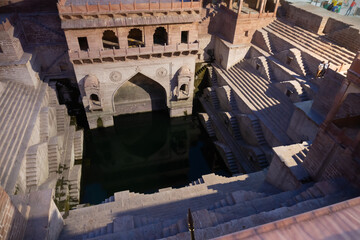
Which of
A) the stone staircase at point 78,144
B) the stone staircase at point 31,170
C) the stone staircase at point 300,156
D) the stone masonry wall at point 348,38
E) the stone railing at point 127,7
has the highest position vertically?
the stone railing at point 127,7

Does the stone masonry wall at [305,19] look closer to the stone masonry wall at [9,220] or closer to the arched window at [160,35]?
the arched window at [160,35]

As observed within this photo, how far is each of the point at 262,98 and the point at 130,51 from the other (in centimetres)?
880

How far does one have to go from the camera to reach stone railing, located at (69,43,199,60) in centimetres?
1397

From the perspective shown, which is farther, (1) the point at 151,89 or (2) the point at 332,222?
(1) the point at 151,89

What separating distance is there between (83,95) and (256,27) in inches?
540

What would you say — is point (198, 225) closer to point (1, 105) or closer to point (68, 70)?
point (1, 105)

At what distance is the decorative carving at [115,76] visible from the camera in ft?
50.5

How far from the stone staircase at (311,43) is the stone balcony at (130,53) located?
7029 mm

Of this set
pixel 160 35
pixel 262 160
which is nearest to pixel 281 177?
pixel 262 160

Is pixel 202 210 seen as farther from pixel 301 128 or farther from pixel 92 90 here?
pixel 92 90

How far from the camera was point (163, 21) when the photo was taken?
1408cm

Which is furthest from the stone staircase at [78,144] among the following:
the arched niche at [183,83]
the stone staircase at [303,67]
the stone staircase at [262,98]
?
the stone staircase at [303,67]

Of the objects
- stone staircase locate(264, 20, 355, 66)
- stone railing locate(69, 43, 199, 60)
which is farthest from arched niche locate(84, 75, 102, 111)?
stone staircase locate(264, 20, 355, 66)

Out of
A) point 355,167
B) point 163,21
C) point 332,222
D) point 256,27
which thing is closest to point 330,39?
point 256,27
